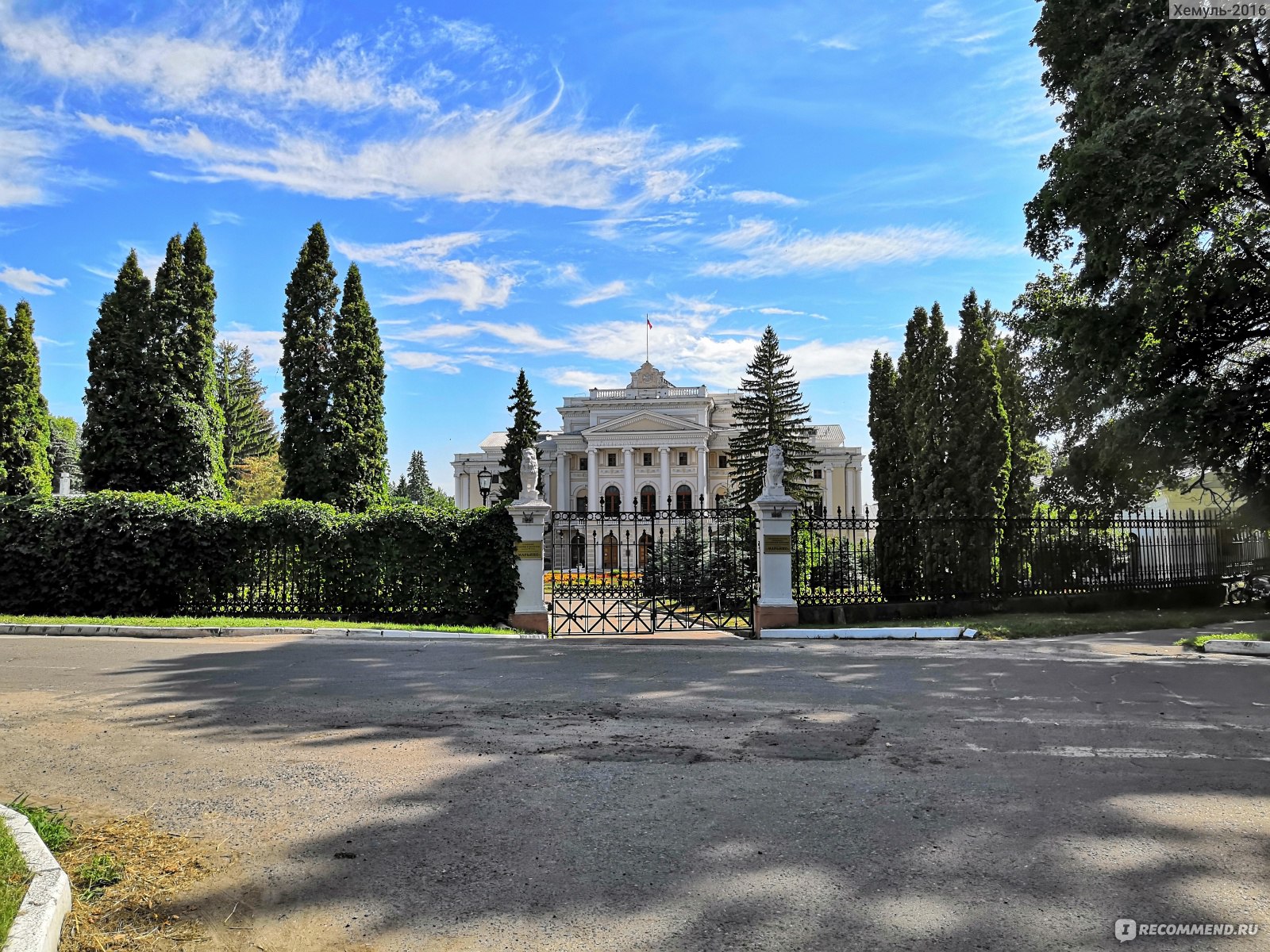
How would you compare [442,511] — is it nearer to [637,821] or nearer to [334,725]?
[334,725]

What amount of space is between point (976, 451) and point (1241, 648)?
261 inches

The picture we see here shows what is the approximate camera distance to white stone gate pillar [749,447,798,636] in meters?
14.0

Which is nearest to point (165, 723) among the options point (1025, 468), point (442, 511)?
point (442, 511)

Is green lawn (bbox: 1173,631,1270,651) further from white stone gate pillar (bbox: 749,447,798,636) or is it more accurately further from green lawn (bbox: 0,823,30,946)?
green lawn (bbox: 0,823,30,946)

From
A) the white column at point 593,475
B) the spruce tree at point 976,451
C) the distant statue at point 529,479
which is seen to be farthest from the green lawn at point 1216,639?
the white column at point 593,475

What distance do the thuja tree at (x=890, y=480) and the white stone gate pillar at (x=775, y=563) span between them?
8.23ft

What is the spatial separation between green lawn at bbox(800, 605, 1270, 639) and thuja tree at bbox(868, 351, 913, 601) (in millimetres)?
1226

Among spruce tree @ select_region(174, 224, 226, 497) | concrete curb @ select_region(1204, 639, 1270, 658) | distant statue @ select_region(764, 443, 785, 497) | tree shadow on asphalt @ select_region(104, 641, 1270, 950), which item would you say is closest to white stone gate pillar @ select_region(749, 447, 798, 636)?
distant statue @ select_region(764, 443, 785, 497)

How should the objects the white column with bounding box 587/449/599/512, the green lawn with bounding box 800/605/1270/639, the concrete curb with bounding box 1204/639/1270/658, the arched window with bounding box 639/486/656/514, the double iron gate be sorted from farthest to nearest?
the white column with bounding box 587/449/599/512 < the arched window with bounding box 639/486/656/514 < the double iron gate < the green lawn with bounding box 800/605/1270/639 < the concrete curb with bounding box 1204/639/1270/658

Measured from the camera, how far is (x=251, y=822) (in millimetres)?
4285

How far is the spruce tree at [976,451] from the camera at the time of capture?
655 inches

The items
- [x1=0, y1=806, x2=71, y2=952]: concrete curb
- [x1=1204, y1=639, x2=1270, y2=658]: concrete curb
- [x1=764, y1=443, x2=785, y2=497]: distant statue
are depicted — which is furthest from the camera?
[x1=764, y1=443, x2=785, y2=497]: distant statue

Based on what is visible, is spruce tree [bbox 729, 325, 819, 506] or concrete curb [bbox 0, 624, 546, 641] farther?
spruce tree [bbox 729, 325, 819, 506]

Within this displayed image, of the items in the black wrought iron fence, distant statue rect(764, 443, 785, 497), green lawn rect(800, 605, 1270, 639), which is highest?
distant statue rect(764, 443, 785, 497)
